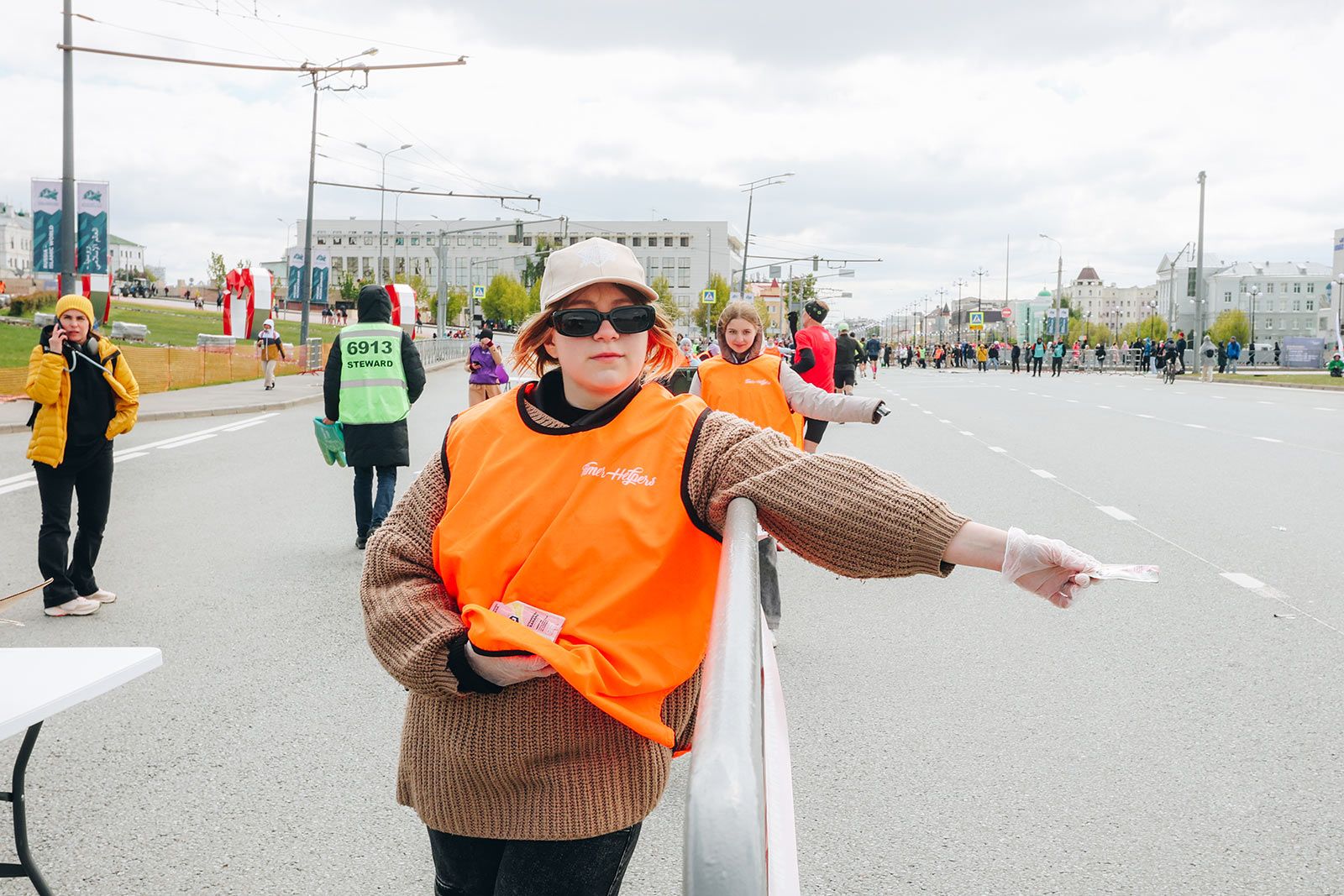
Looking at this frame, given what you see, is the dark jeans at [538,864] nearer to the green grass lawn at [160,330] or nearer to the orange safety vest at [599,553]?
the orange safety vest at [599,553]

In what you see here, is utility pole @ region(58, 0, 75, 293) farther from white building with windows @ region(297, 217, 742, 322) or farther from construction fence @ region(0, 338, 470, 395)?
white building with windows @ region(297, 217, 742, 322)

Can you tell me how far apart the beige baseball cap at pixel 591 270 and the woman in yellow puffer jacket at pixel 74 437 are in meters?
5.32

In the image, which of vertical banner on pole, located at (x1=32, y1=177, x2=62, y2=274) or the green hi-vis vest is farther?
vertical banner on pole, located at (x1=32, y1=177, x2=62, y2=274)

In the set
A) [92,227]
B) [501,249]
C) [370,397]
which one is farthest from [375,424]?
[501,249]

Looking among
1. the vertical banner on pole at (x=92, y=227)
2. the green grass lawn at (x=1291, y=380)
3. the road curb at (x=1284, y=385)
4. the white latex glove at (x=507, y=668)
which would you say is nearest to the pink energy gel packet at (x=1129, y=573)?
the white latex glove at (x=507, y=668)

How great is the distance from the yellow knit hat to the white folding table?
4.04m

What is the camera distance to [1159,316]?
17075 centimetres

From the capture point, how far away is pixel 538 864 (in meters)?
2.10

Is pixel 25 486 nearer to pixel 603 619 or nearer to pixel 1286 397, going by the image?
pixel 603 619

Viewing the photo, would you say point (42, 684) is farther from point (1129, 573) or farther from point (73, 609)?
point (73, 609)

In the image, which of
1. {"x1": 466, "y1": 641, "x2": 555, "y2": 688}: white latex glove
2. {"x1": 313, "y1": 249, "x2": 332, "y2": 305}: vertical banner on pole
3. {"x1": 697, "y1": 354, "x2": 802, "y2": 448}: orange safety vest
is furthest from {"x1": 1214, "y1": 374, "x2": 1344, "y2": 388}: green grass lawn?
{"x1": 466, "y1": 641, "x2": 555, "y2": 688}: white latex glove

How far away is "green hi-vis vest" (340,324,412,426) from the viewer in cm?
878

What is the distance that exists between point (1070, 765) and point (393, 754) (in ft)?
8.26

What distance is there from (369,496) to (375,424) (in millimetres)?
560
